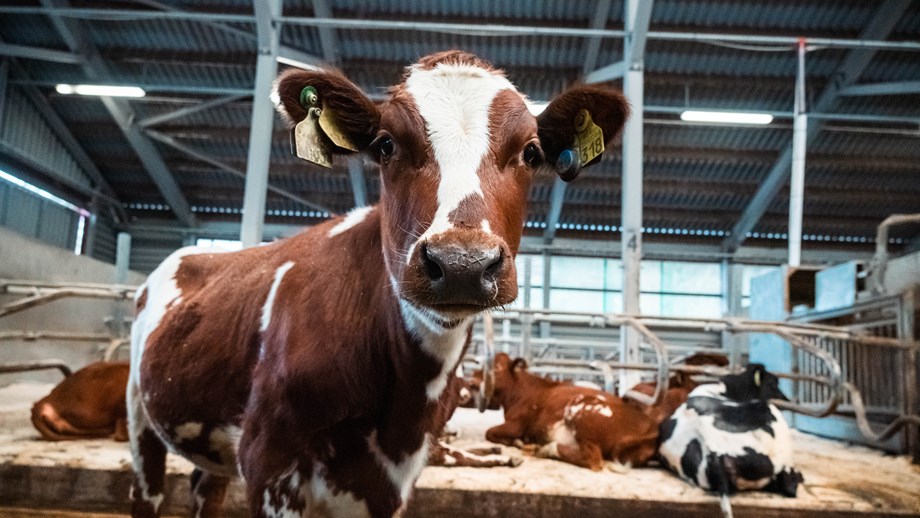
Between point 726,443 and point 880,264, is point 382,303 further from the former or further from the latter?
point 880,264

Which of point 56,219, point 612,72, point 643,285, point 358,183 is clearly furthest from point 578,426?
point 56,219

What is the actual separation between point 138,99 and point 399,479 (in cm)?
1528

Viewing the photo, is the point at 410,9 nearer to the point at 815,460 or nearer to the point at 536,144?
the point at 815,460

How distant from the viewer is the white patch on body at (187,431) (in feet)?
8.27

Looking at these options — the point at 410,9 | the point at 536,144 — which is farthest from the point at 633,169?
the point at 536,144

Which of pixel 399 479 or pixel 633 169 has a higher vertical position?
pixel 633 169

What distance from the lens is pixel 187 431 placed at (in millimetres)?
2568

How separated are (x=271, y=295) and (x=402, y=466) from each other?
2.59ft

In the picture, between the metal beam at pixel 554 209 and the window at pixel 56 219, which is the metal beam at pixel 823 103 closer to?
the metal beam at pixel 554 209

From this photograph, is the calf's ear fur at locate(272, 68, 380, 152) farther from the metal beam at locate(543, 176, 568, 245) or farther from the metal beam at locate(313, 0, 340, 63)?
the metal beam at locate(543, 176, 568, 245)

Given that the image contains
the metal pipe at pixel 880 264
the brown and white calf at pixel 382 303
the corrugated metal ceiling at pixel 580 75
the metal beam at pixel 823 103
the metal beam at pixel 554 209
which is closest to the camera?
the brown and white calf at pixel 382 303

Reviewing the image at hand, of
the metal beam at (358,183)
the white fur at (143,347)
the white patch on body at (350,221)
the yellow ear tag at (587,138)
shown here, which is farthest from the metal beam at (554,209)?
the yellow ear tag at (587,138)

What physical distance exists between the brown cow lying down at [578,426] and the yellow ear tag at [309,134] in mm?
3207

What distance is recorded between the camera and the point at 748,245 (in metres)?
19.5
